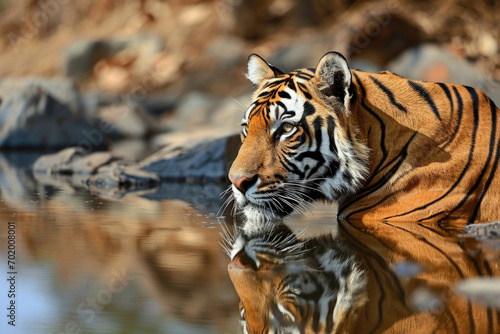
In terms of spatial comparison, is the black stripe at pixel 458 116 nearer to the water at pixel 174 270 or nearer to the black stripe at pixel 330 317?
the water at pixel 174 270

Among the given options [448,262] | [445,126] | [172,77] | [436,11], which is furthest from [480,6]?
[448,262]

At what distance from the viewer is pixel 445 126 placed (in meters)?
2.97

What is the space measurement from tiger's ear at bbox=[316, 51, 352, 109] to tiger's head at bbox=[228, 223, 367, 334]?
0.56 m

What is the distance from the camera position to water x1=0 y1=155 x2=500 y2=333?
1.58m

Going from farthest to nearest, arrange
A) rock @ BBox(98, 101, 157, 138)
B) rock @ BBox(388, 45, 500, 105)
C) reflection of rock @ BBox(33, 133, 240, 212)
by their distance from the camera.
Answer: rock @ BBox(98, 101, 157, 138), rock @ BBox(388, 45, 500, 105), reflection of rock @ BBox(33, 133, 240, 212)

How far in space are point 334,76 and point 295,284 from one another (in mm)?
1156

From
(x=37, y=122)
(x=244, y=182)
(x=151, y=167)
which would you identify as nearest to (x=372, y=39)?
(x=37, y=122)

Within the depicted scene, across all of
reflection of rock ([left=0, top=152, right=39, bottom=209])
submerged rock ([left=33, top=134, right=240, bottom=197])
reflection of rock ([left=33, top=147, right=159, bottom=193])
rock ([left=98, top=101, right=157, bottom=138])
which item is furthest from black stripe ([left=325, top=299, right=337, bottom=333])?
rock ([left=98, top=101, right=157, bottom=138])

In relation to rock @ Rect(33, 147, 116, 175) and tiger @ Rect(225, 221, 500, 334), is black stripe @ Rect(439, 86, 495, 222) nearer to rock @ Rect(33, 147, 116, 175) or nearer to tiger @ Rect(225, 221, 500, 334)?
tiger @ Rect(225, 221, 500, 334)

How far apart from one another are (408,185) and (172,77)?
967 centimetres

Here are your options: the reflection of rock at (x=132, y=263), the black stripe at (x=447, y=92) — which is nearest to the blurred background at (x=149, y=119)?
the reflection of rock at (x=132, y=263)

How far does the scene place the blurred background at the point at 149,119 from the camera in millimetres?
1916

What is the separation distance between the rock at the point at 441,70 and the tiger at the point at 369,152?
569cm

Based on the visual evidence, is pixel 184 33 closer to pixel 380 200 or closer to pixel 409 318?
pixel 380 200
